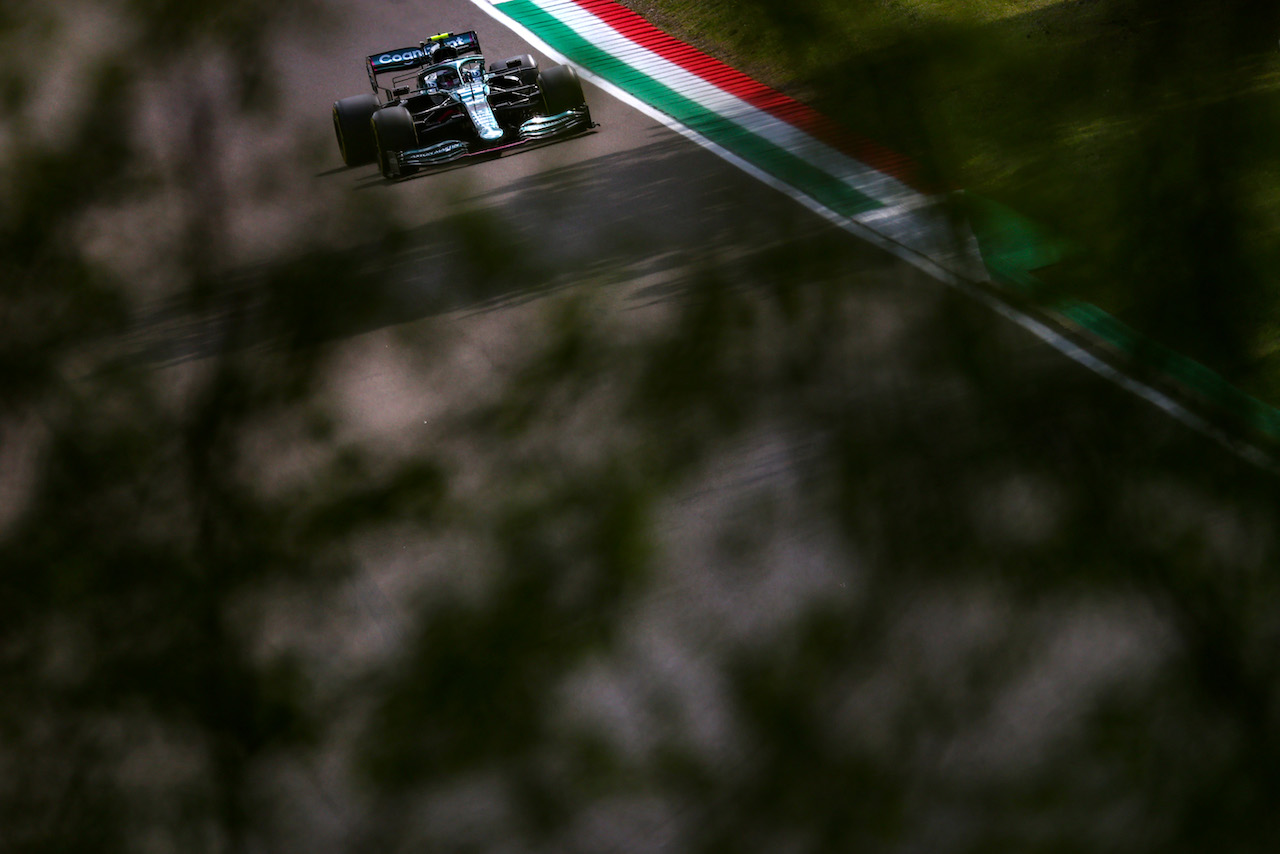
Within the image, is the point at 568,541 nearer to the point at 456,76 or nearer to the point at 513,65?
the point at 513,65

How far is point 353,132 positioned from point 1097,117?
0.22 meters

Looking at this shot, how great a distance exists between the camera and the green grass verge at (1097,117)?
0.92 feet

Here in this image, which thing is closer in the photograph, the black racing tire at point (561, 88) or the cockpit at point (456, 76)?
the black racing tire at point (561, 88)

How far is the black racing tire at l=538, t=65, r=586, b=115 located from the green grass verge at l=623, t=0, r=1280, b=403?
49mm

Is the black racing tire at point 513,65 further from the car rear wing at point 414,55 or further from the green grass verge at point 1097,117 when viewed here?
the green grass verge at point 1097,117

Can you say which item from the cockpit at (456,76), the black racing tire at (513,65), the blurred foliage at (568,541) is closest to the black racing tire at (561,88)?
the blurred foliage at (568,541)

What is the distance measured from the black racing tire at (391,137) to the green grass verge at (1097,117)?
11 cm

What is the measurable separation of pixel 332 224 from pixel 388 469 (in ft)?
0.24

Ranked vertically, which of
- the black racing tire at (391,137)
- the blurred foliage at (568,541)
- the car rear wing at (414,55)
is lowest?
the blurred foliage at (568,541)

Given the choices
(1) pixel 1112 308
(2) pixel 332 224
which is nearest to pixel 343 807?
(2) pixel 332 224

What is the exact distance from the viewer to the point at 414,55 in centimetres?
83

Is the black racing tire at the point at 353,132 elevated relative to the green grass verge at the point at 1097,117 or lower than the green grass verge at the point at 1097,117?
elevated

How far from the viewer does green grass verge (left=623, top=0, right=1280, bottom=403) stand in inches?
11.1

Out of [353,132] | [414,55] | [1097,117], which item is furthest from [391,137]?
[414,55]
